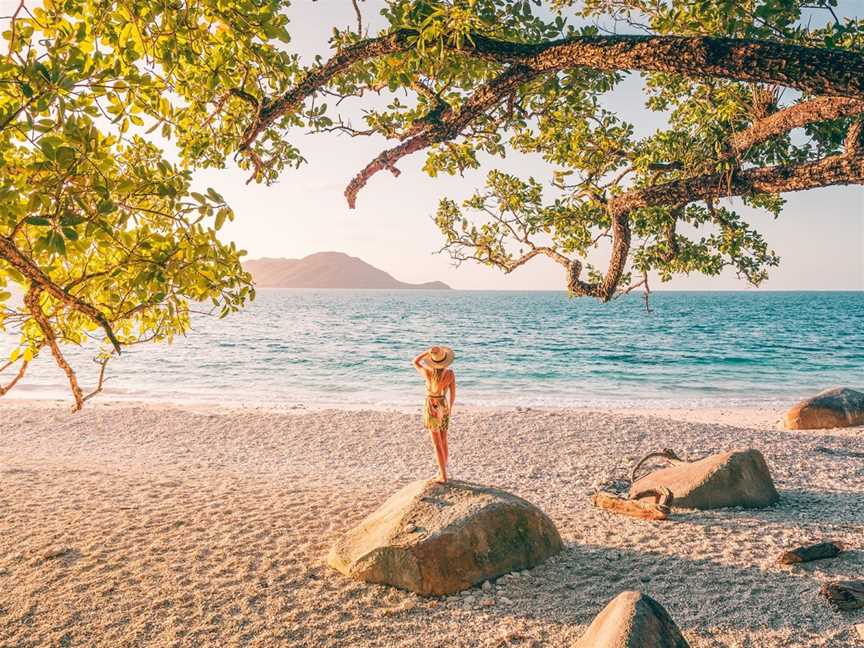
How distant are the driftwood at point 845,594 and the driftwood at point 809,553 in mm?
711

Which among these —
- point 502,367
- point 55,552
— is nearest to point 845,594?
point 55,552

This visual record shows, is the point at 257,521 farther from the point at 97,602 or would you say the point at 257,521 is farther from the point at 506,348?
the point at 506,348

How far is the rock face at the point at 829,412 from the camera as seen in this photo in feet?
49.6

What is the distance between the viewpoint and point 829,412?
15.2 meters

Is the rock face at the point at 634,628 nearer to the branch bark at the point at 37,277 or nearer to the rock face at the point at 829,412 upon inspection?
the branch bark at the point at 37,277

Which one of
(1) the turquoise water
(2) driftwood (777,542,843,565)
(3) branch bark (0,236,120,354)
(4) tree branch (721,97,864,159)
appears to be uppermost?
(4) tree branch (721,97,864,159)

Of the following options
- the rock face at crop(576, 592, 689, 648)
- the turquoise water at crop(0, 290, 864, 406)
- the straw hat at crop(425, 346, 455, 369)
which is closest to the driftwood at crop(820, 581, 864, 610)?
the rock face at crop(576, 592, 689, 648)

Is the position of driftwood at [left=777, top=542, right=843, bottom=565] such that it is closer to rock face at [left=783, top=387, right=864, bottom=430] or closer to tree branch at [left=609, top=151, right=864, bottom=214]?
tree branch at [left=609, top=151, right=864, bottom=214]

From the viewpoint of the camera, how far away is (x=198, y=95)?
229 inches

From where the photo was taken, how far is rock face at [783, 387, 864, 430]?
49.6ft

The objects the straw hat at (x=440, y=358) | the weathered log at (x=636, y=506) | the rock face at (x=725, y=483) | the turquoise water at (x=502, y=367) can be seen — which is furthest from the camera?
the turquoise water at (x=502, y=367)

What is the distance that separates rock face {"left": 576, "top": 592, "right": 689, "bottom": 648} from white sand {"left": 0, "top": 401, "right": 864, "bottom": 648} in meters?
0.78

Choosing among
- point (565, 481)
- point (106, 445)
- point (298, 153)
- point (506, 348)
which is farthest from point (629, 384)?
point (298, 153)

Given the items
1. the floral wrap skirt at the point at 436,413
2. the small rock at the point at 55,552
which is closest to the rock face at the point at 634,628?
the floral wrap skirt at the point at 436,413
